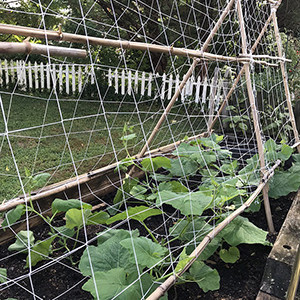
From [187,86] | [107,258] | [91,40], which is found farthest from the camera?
[187,86]

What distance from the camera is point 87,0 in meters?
7.46

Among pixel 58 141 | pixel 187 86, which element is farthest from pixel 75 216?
pixel 187 86

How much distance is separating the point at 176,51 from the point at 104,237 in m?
1.13

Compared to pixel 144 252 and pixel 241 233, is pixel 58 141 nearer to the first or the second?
pixel 241 233

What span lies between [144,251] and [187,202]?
31cm

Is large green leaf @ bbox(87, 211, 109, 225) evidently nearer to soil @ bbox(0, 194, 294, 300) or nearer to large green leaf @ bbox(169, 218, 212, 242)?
soil @ bbox(0, 194, 294, 300)

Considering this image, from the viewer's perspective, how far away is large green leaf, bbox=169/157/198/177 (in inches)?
98.0

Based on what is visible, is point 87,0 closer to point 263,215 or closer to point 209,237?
point 263,215

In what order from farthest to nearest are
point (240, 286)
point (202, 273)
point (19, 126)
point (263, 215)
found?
point (19, 126)
point (263, 215)
point (240, 286)
point (202, 273)

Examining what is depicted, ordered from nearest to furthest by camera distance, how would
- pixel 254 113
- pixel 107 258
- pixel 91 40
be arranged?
pixel 107 258 → pixel 91 40 → pixel 254 113

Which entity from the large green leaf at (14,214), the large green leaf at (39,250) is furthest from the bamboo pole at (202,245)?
the large green leaf at (14,214)

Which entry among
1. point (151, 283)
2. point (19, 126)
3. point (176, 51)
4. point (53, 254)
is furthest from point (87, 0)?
point (151, 283)

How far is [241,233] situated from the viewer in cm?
171

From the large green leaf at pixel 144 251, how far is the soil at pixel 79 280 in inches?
12.5
